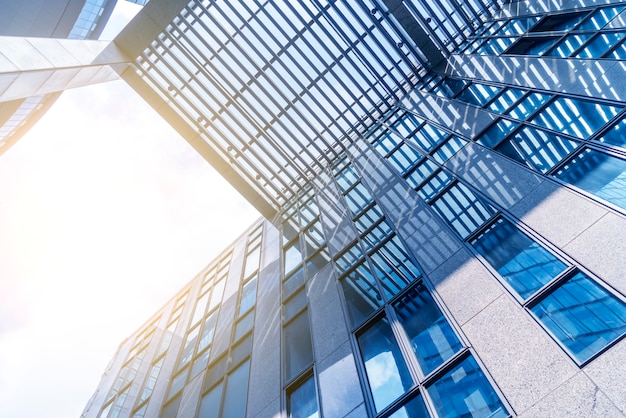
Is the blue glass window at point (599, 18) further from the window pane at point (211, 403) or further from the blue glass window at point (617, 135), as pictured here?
the window pane at point (211, 403)

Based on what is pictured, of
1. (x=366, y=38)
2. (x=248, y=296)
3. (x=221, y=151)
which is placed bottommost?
(x=248, y=296)

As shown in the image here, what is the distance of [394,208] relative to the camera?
41.9ft

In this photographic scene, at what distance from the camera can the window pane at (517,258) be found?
271 inches

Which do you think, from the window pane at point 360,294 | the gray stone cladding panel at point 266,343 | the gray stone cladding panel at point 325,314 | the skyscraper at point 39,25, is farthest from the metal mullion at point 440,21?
the skyscraper at point 39,25

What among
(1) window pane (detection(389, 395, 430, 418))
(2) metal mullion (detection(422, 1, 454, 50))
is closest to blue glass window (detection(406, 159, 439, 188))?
(1) window pane (detection(389, 395, 430, 418))

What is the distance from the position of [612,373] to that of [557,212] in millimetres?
3266

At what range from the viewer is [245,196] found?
23891 millimetres

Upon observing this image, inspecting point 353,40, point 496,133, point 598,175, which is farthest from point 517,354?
point 353,40

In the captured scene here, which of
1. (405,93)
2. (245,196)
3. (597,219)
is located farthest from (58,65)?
(597,219)

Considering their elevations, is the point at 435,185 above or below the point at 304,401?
above

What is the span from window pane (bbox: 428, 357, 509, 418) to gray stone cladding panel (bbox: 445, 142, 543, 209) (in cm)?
352

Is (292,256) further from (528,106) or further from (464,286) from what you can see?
(464,286)

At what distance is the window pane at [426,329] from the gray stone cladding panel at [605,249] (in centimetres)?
228

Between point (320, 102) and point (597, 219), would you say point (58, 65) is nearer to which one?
point (320, 102)
